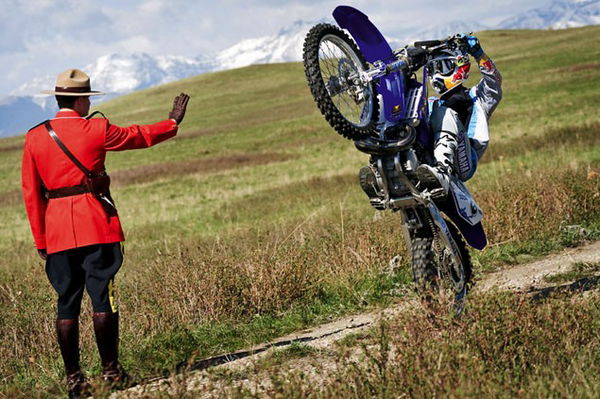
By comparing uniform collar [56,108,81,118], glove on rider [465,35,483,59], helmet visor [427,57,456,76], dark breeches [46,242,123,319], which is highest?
uniform collar [56,108,81,118]

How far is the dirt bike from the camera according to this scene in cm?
533

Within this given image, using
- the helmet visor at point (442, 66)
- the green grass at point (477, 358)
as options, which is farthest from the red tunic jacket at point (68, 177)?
the helmet visor at point (442, 66)

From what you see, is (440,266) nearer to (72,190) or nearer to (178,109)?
(178,109)

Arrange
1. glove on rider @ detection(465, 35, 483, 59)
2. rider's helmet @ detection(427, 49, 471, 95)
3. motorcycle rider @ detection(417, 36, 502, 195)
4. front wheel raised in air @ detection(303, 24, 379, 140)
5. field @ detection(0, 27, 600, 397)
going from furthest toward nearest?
rider's helmet @ detection(427, 49, 471, 95)
glove on rider @ detection(465, 35, 483, 59)
motorcycle rider @ detection(417, 36, 502, 195)
front wheel raised in air @ detection(303, 24, 379, 140)
field @ detection(0, 27, 600, 397)

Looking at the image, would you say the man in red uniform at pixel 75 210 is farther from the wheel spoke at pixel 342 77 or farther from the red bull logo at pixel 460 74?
the red bull logo at pixel 460 74

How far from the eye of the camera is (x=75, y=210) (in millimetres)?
5090

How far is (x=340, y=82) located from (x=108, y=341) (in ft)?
8.85

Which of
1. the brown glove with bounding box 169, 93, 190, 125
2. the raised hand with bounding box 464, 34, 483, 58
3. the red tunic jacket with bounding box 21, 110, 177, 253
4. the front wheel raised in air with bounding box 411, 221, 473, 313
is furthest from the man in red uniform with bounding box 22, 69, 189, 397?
the raised hand with bounding box 464, 34, 483, 58

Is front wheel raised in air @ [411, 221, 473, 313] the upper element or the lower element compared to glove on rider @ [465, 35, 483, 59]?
lower

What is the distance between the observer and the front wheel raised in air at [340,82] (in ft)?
16.2

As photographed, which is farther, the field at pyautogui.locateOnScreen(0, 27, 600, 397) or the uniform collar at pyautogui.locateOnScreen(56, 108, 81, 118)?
the uniform collar at pyautogui.locateOnScreen(56, 108, 81, 118)

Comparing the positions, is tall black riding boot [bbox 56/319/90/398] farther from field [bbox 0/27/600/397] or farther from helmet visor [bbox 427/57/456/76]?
helmet visor [bbox 427/57/456/76]

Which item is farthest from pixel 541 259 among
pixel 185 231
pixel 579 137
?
pixel 579 137

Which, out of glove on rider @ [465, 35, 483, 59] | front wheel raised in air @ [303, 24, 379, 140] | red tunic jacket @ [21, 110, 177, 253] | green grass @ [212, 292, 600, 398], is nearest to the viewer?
green grass @ [212, 292, 600, 398]
